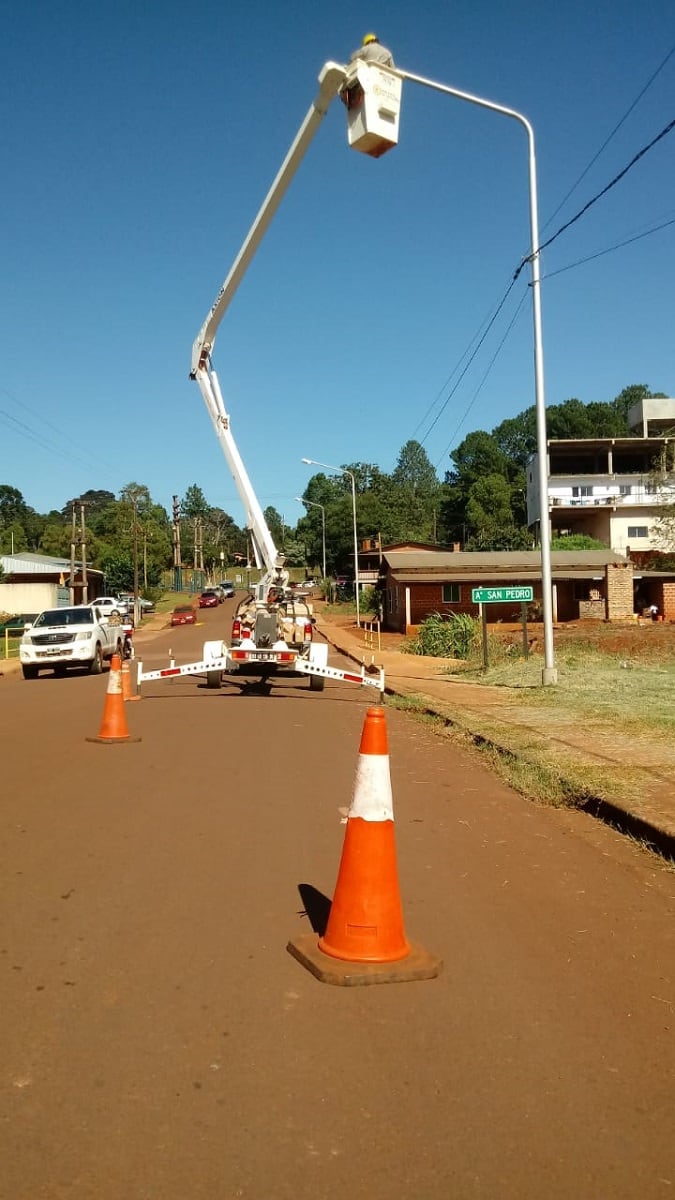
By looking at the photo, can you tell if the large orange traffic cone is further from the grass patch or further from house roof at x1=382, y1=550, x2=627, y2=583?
house roof at x1=382, y1=550, x2=627, y2=583

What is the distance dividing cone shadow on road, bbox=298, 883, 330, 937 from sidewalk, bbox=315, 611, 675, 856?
2.53 m

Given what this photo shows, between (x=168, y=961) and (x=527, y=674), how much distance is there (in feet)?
54.1

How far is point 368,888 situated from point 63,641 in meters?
21.2

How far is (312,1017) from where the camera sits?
4.11 metres

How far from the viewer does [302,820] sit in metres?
7.77

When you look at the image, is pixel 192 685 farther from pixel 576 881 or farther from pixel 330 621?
pixel 330 621

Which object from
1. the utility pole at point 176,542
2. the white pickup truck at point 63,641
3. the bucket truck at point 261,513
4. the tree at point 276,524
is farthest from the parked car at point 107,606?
the tree at point 276,524

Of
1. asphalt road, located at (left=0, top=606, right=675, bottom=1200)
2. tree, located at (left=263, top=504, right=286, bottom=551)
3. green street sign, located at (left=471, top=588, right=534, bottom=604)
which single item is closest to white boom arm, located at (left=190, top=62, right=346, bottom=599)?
green street sign, located at (left=471, top=588, right=534, bottom=604)

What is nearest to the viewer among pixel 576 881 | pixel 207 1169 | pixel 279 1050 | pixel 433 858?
pixel 207 1169

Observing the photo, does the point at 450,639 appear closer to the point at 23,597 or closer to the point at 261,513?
the point at 261,513

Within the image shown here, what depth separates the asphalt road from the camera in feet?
10.1

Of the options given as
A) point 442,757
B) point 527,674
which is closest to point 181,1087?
point 442,757

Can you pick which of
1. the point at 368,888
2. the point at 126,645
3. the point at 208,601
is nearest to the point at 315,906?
the point at 368,888

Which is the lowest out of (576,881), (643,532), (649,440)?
(576,881)
